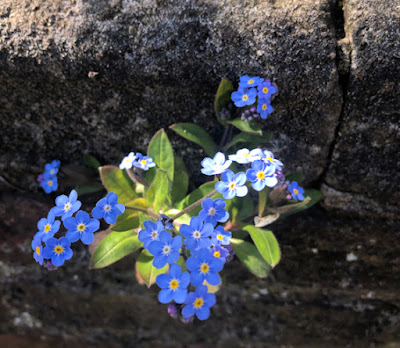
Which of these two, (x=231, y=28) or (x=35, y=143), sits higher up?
(x=231, y=28)

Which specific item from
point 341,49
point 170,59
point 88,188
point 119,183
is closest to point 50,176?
point 88,188

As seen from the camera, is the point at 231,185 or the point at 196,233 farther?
the point at 231,185

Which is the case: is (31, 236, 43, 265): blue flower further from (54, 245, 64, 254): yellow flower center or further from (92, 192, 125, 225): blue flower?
(92, 192, 125, 225): blue flower

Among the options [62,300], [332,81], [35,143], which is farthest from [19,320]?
[332,81]

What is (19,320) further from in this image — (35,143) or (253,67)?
(253,67)

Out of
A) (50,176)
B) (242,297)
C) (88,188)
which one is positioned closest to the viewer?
(50,176)

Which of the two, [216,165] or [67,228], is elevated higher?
[216,165]

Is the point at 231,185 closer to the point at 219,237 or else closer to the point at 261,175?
the point at 261,175
